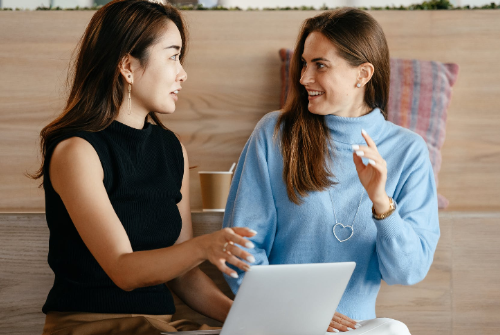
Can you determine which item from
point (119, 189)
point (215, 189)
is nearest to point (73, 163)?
point (119, 189)

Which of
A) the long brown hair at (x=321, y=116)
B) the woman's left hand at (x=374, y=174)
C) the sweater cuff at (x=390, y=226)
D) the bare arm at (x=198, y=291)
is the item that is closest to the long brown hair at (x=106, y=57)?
the bare arm at (x=198, y=291)

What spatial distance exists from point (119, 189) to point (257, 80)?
771mm

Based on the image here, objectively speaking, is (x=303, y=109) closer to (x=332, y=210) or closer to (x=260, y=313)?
(x=332, y=210)

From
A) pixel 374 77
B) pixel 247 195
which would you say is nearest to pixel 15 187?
pixel 247 195

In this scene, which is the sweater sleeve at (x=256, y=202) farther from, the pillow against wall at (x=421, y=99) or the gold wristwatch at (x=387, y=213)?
the pillow against wall at (x=421, y=99)

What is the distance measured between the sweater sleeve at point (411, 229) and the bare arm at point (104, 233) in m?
0.44

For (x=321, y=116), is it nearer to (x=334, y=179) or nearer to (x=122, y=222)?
(x=334, y=179)

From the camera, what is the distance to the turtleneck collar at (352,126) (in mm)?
1281

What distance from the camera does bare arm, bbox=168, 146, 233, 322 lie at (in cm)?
115

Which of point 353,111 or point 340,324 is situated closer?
point 340,324

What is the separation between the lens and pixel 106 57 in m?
1.10

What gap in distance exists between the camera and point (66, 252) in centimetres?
104

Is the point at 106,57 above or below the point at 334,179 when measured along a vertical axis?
above

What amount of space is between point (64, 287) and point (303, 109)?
663 millimetres
